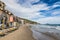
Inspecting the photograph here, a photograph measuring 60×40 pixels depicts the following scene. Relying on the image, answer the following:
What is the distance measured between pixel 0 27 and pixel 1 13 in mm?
3775

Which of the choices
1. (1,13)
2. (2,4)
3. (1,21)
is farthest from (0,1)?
(1,21)

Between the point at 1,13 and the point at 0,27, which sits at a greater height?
the point at 1,13

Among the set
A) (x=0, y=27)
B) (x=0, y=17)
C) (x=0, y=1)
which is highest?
(x=0, y=1)

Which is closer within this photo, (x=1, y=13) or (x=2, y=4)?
(x=1, y=13)

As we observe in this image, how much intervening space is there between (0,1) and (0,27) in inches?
240

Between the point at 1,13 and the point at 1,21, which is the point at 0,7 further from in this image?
the point at 1,21

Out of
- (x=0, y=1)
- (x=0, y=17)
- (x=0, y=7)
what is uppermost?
(x=0, y=1)

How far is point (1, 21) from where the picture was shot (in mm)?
18609

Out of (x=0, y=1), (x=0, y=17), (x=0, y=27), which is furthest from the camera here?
(x=0, y=1)

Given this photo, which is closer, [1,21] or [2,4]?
[1,21]

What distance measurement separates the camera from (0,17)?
59.8 feet

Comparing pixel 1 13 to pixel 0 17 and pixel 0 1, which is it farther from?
pixel 0 1

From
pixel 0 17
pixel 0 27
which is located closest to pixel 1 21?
pixel 0 17

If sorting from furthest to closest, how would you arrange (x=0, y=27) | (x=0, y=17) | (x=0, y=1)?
1. (x=0, y=1)
2. (x=0, y=17)
3. (x=0, y=27)
